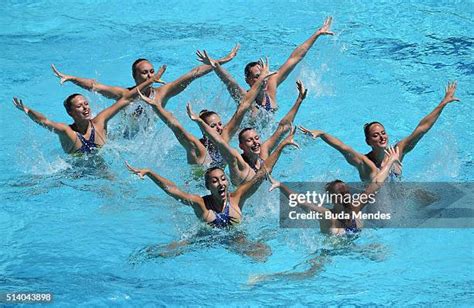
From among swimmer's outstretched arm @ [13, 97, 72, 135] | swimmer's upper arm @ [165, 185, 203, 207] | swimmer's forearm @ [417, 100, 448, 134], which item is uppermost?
swimmer's outstretched arm @ [13, 97, 72, 135]

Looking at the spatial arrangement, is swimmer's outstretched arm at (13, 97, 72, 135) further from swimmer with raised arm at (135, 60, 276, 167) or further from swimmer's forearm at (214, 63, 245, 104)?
swimmer's forearm at (214, 63, 245, 104)

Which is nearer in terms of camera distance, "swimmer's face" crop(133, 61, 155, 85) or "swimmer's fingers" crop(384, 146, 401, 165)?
"swimmer's fingers" crop(384, 146, 401, 165)

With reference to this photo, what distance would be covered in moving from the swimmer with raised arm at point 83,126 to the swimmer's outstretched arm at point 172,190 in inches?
58.7

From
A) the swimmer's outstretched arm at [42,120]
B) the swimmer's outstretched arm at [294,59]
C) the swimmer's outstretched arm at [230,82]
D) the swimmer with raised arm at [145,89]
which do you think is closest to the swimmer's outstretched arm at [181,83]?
the swimmer with raised arm at [145,89]

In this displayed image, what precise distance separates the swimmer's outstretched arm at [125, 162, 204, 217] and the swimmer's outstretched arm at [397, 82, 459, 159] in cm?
187

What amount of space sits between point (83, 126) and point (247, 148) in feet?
5.79

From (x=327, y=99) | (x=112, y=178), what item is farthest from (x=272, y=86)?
(x=112, y=178)

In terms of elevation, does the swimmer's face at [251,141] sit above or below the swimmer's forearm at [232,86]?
below

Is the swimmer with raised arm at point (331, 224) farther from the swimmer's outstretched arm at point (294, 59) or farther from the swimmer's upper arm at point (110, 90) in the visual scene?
the swimmer's upper arm at point (110, 90)

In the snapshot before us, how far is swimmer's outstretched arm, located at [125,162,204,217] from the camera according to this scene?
6738 mm

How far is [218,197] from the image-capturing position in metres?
7.01

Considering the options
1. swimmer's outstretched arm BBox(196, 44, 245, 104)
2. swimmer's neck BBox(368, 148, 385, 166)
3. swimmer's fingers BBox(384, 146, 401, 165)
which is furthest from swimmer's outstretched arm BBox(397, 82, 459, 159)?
swimmer's outstretched arm BBox(196, 44, 245, 104)

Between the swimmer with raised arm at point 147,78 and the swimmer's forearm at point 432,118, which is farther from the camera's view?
the swimmer with raised arm at point 147,78

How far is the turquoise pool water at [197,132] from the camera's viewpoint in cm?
671
